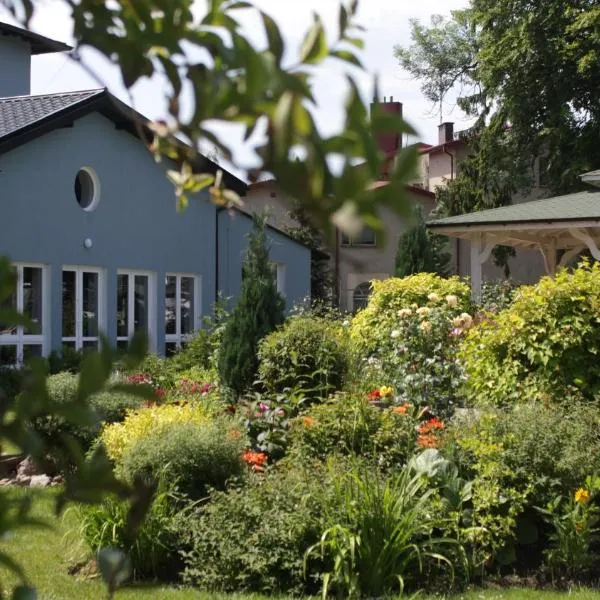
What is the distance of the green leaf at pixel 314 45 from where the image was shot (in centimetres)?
104

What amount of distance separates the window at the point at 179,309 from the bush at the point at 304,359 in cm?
730

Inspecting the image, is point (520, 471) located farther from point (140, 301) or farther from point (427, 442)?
point (140, 301)

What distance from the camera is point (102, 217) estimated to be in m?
16.9

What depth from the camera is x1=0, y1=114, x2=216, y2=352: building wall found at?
Answer: 50.3 ft

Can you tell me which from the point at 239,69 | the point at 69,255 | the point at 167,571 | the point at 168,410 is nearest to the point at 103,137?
the point at 69,255

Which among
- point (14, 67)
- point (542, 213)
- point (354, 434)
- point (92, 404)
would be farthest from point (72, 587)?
point (14, 67)

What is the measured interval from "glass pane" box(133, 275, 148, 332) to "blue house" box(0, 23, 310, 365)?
0.02 meters

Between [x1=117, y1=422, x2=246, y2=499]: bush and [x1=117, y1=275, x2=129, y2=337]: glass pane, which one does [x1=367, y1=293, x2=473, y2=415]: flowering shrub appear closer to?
[x1=117, y1=422, x2=246, y2=499]: bush

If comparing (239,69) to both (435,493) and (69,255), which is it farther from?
(69,255)

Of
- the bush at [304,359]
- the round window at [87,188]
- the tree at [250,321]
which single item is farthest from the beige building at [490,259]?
the bush at [304,359]

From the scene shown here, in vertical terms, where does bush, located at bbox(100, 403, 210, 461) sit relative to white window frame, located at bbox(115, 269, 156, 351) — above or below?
below

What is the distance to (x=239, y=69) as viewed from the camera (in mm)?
1034

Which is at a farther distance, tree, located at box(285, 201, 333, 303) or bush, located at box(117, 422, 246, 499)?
tree, located at box(285, 201, 333, 303)

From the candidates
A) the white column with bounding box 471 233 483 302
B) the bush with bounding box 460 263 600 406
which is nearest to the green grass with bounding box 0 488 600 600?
the bush with bounding box 460 263 600 406
